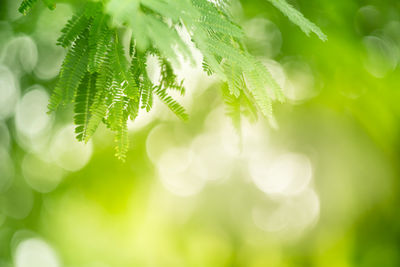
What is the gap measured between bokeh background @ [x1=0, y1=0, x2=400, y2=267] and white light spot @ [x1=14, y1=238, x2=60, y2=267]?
5 cm

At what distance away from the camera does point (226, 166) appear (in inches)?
377

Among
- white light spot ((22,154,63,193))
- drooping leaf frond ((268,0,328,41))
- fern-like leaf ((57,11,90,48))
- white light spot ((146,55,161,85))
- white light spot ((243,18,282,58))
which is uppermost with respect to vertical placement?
drooping leaf frond ((268,0,328,41))

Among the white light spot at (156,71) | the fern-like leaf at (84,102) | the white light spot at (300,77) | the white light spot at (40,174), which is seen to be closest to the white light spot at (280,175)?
the white light spot at (300,77)

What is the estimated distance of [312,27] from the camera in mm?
1393

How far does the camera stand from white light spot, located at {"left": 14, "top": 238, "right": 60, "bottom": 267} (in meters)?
8.74

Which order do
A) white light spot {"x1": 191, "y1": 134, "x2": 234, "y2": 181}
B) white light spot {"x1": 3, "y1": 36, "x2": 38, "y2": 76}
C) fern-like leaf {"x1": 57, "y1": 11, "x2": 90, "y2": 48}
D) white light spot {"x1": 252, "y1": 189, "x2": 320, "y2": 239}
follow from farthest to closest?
white light spot {"x1": 191, "y1": 134, "x2": 234, "y2": 181}
white light spot {"x1": 252, "y1": 189, "x2": 320, "y2": 239}
white light spot {"x1": 3, "y1": 36, "x2": 38, "y2": 76}
fern-like leaf {"x1": 57, "y1": 11, "x2": 90, "y2": 48}

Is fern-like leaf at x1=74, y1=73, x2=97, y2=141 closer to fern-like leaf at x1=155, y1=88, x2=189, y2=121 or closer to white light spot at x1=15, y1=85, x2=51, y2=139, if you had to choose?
fern-like leaf at x1=155, y1=88, x2=189, y2=121

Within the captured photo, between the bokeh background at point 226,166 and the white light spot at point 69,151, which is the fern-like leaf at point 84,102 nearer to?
the bokeh background at point 226,166

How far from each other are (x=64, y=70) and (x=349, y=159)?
5.89 metres

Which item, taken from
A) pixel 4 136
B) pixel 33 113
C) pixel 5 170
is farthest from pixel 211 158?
pixel 4 136

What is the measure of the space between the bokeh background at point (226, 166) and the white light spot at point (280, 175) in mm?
33

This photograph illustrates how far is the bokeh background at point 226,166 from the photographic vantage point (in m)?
4.04

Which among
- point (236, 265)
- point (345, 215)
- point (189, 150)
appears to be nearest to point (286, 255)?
point (236, 265)

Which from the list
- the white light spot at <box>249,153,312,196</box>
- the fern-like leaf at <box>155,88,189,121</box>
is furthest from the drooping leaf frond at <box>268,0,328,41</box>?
the white light spot at <box>249,153,312,196</box>
